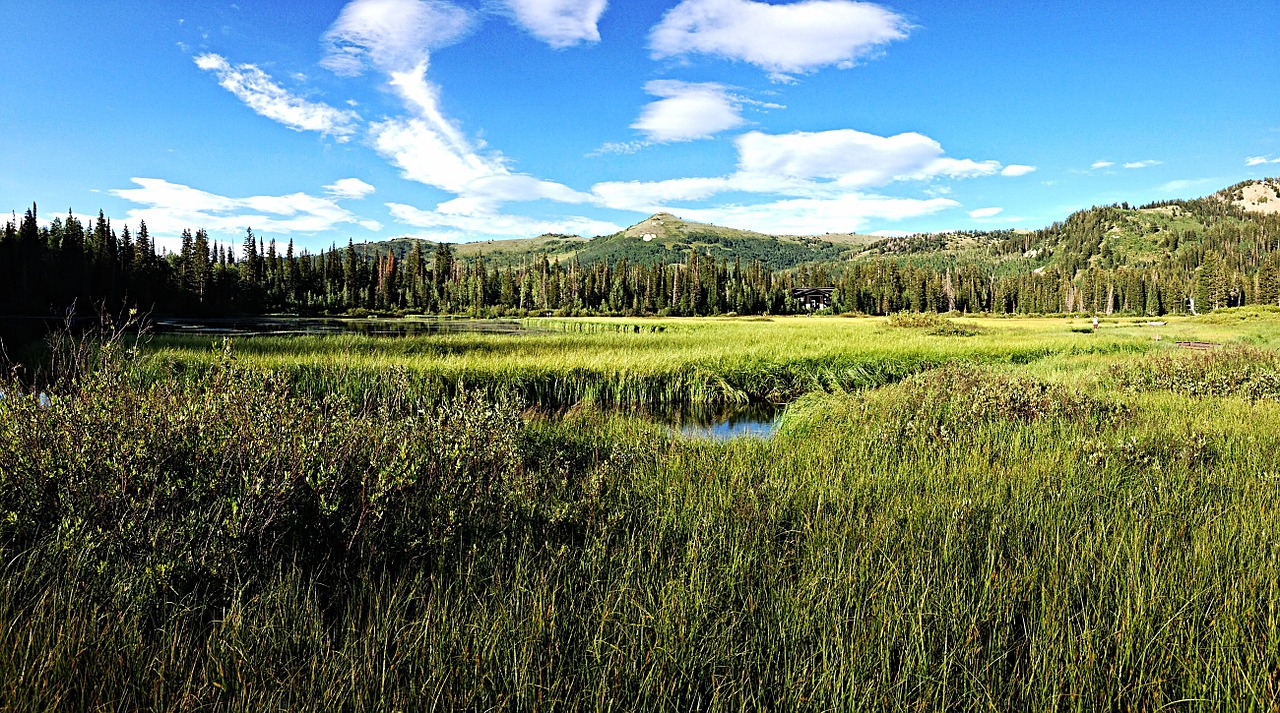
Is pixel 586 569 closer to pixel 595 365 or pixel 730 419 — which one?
pixel 730 419

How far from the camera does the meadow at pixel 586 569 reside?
2.94m

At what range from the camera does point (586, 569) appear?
415 cm

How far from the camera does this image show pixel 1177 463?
22.7 feet

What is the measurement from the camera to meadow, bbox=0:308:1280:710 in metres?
2.94

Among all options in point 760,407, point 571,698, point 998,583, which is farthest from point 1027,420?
point 571,698

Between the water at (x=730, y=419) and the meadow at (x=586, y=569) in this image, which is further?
the water at (x=730, y=419)

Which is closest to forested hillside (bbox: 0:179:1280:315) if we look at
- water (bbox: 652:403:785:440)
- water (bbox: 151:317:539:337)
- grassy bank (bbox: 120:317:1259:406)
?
water (bbox: 151:317:539:337)

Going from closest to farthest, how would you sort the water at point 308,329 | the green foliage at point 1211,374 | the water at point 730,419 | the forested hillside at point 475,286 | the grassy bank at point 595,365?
the green foliage at point 1211,374, the water at point 730,419, the grassy bank at point 595,365, the water at point 308,329, the forested hillside at point 475,286

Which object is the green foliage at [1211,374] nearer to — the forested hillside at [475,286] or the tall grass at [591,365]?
the tall grass at [591,365]

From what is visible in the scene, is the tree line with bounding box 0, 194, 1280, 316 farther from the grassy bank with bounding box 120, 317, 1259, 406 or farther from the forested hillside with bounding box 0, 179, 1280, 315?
the grassy bank with bounding box 120, 317, 1259, 406

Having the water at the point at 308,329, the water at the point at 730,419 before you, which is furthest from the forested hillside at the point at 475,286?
the water at the point at 730,419

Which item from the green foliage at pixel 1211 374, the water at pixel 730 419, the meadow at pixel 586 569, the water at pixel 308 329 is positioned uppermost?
the water at pixel 308 329

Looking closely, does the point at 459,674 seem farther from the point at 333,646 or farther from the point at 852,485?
the point at 852,485

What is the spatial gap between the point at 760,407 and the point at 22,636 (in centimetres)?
1612
